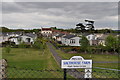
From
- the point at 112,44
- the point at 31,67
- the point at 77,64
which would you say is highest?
the point at 77,64

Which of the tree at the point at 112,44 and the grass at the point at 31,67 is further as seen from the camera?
the tree at the point at 112,44

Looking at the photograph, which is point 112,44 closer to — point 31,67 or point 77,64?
point 31,67

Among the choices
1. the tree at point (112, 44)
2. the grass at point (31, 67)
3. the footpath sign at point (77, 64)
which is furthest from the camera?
the tree at point (112, 44)

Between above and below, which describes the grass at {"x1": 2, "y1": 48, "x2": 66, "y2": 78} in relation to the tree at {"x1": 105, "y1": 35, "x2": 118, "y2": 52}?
below

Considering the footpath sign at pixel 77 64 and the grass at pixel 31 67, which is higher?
the footpath sign at pixel 77 64

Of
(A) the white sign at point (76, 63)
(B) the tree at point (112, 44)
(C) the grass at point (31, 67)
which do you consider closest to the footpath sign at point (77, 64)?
(A) the white sign at point (76, 63)

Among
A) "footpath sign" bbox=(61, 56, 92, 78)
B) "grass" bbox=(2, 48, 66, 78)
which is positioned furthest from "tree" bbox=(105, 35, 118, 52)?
"footpath sign" bbox=(61, 56, 92, 78)

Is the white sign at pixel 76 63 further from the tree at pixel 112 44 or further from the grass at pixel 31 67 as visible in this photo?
the tree at pixel 112 44

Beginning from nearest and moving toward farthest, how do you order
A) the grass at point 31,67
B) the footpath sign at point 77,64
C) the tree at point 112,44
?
the footpath sign at point 77,64 < the grass at point 31,67 < the tree at point 112,44

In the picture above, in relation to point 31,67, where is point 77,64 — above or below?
above

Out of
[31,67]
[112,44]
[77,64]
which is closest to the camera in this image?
[77,64]

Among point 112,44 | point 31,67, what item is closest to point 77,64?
point 31,67

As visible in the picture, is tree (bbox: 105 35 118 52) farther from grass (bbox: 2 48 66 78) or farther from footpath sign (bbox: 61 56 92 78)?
footpath sign (bbox: 61 56 92 78)

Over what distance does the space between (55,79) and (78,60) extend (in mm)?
5736
